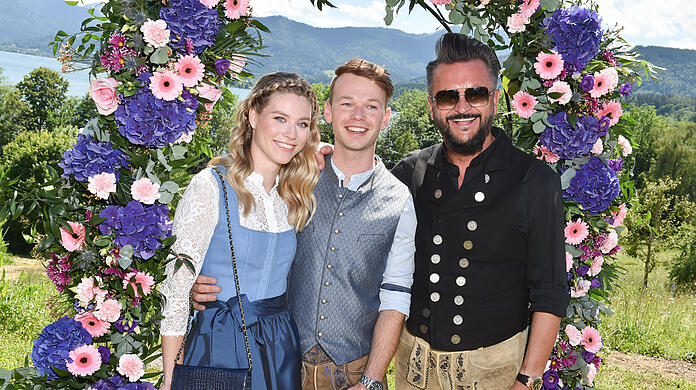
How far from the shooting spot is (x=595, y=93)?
3816 millimetres

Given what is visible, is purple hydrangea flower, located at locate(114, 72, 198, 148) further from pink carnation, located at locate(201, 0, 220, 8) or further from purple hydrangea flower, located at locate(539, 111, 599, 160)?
purple hydrangea flower, located at locate(539, 111, 599, 160)

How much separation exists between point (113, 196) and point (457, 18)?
254 cm

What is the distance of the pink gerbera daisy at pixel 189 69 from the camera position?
132 inches

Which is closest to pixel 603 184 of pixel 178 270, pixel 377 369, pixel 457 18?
pixel 457 18

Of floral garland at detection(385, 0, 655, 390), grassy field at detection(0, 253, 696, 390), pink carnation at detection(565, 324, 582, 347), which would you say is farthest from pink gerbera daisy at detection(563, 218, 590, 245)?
grassy field at detection(0, 253, 696, 390)

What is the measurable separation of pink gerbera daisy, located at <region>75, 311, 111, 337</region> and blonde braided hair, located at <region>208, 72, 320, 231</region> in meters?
1.15

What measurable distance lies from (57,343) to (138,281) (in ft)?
1.93

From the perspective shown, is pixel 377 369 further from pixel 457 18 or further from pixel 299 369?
pixel 457 18

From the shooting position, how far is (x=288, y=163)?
3.36 meters

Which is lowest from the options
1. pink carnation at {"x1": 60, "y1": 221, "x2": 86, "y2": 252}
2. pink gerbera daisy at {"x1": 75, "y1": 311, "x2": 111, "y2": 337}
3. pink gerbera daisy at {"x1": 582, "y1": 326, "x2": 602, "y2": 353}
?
pink gerbera daisy at {"x1": 582, "y1": 326, "x2": 602, "y2": 353}

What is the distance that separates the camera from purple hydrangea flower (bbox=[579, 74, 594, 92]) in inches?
150

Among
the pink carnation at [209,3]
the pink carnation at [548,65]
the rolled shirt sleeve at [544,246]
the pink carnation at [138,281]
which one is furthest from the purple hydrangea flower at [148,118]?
the pink carnation at [548,65]

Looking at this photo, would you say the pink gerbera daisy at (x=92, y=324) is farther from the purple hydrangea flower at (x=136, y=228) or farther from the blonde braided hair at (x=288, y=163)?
the blonde braided hair at (x=288, y=163)

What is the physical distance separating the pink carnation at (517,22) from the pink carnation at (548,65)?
0.24 metres
